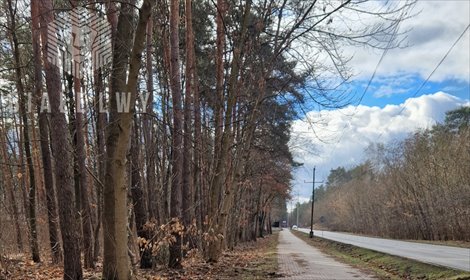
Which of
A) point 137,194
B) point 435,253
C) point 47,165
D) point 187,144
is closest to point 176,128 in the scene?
point 187,144

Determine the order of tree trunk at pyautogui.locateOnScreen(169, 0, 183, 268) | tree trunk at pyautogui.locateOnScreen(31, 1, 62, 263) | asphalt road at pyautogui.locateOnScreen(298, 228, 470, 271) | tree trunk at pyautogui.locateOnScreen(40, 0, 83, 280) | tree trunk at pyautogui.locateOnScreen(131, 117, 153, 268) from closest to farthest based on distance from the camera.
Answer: tree trunk at pyautogui.locateOnScreen(40, 0, 83, 280) < tree trunk at pyautogui.locateOnScreen(131, 117, 153, 268) < tree trunk at pyautogui.locateOnScreen(169, 0, 183, 268) < tree trunk at pyautogui.locateOnScreen(31, 1, 62, 263) < asphalt road at pyautogui.locateOnScreen(298, 228, 470, 271)

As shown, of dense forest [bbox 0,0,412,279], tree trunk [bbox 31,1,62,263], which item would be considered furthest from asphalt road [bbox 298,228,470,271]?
tree trunk [bbox 31,1,62,263]

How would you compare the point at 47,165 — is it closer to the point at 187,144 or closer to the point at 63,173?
the point at 187,144

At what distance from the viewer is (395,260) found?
19.0m

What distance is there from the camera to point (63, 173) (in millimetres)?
9914

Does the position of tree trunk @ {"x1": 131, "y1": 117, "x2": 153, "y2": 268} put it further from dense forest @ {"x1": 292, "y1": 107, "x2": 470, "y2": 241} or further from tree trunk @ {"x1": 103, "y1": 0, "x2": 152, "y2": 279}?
dense forest @ {"x1": 292, "y1": 107, "x2": 470, "y2": 241}

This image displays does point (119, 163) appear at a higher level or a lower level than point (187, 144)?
lower

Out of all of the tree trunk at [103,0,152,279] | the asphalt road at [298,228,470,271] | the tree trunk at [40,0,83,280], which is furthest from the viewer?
the asphalt road at [298,228,470,271]

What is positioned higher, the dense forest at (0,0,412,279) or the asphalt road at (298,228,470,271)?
the dense forest at (0,0,412,279)

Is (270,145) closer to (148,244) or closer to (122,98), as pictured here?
(148,244)

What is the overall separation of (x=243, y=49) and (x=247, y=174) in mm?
11802

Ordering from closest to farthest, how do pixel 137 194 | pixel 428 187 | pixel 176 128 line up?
pixel 137 194 < pixel 176 128 < pixel 428 187

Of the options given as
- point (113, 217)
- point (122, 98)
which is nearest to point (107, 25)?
point (122, 98)

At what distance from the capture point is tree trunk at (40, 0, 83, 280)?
9.78 m
